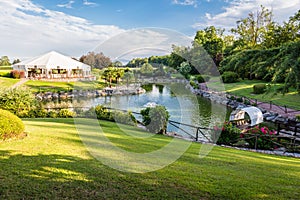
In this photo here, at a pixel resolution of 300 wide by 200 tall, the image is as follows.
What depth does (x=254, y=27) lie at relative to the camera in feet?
133

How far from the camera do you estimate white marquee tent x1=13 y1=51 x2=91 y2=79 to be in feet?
113

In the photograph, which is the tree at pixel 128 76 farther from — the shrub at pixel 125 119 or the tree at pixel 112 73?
the shrub at pixel 125 119

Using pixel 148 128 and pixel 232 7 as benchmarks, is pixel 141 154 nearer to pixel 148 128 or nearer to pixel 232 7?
pixel 148 128

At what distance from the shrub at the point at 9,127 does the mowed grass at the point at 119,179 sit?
0.28 meters

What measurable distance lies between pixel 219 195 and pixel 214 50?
168ft

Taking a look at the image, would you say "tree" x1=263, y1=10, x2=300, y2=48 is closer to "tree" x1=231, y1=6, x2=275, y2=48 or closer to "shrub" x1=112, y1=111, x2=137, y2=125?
"tree" x1=231, y1=6, x2=275, y2=48

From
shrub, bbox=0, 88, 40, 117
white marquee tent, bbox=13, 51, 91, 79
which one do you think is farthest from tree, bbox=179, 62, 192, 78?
shrub, bbox=0, 88, 40, 117

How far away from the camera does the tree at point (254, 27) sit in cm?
3921

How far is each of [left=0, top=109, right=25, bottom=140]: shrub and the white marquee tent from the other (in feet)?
104

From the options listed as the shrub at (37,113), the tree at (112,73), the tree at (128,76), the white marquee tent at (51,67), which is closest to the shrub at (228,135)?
the shrub at (37,113)

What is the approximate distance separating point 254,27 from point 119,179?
4489cm

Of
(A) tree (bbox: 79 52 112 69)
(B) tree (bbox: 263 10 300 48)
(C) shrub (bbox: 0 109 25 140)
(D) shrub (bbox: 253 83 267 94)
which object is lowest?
(C) shrub (bbox: 0 109 25 140)

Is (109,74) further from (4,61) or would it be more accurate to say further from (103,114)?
(4,61)

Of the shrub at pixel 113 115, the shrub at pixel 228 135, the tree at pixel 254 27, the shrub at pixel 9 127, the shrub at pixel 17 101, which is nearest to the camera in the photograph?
the shrub at pixel 9 127
